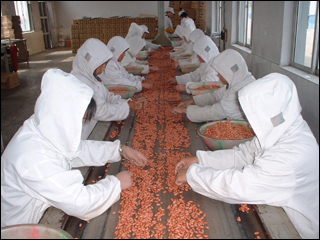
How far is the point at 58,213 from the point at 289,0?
13.6 feet

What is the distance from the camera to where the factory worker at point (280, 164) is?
1455mm

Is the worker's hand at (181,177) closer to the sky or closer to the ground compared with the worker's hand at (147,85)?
closer to the ground

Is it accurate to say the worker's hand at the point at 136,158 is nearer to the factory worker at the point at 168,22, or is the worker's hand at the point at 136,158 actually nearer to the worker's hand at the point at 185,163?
the worker's hand at the point at 185,163

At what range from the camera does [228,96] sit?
2.78 meters

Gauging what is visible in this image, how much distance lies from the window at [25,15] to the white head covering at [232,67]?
13.4m

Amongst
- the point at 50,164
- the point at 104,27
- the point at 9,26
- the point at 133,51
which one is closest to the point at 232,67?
the point at 50,164

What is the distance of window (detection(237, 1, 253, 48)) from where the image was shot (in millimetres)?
7059

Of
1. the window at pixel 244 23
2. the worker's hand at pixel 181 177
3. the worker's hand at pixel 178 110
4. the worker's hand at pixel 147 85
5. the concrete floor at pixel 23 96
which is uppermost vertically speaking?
the window at pixel 244 23

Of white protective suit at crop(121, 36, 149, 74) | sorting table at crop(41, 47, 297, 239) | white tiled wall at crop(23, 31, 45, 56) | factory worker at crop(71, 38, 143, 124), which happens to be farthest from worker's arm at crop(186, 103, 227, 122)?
white tiled wall at crop(23, 31, 45, 56)

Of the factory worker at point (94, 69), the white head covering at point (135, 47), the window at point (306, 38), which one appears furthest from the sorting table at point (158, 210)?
the white head covering at point (135, 47)

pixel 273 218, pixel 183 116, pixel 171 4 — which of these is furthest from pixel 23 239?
pixel 171 4

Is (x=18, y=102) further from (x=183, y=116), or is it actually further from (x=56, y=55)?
(x=56, y=55)

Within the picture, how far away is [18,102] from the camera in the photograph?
639 centimetres

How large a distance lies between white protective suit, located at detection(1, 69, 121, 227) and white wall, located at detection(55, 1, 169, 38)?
16.0m
